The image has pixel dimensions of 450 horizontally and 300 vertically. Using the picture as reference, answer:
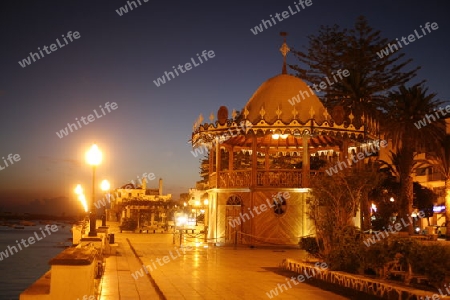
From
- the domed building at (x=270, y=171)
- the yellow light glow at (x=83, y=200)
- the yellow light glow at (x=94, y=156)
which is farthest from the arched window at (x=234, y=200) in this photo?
the yellow light glow at (x=94, y=156)

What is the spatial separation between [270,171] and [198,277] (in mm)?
13392

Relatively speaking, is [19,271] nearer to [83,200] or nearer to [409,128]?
[83,200]

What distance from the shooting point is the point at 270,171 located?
27.8 m

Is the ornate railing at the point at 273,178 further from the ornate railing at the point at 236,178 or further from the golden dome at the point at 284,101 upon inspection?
the golden dome at the point at 284,101

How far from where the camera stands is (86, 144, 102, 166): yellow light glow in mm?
13992

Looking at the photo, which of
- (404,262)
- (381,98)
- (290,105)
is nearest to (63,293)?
(404,262)

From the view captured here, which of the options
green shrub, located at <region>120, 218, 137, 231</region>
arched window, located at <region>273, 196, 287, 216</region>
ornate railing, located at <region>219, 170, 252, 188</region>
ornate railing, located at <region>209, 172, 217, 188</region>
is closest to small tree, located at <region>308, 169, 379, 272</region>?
arched window, located at <region>273, 196, 287, 216</region>

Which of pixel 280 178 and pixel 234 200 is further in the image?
pixel 234 200

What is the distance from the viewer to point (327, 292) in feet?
→ 41.7

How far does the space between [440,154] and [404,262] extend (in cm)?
2742

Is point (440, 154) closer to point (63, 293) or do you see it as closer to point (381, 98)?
point (381, 98)

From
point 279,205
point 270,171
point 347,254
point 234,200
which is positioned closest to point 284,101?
point 270,171

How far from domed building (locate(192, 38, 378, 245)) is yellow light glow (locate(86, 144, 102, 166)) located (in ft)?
Result: 41.7

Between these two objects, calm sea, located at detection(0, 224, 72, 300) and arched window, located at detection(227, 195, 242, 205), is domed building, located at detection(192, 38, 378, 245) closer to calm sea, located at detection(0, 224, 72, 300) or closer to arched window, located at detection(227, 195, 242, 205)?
arched window, located at detection(227, 195, 242, 205)
